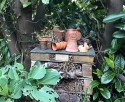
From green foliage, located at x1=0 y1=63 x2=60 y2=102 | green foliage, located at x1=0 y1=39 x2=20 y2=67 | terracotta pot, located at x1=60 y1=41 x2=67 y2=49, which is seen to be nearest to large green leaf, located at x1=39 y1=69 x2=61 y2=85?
green foliage, located at x1=0 y1=63 x2=60 y2=102

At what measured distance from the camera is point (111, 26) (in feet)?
6.35

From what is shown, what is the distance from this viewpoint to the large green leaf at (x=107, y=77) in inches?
68.8

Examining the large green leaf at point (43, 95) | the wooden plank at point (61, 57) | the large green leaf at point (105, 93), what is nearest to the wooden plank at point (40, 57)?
the wooden plank at point (61, 57)

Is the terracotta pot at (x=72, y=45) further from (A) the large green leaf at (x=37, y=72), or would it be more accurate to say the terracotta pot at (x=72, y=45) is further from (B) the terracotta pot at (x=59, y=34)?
(A) the large green leaf at (x=37, y=72)

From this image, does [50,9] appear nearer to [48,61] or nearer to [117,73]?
[48,61]

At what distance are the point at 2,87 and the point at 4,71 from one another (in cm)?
21

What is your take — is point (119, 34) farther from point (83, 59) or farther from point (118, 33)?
point (83, 59)

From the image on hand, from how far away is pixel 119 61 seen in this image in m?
1.82

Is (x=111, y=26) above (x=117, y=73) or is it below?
above

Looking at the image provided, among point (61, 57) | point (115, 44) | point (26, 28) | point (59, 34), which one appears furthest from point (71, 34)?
point (26, 28)

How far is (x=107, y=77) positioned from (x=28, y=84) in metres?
0.63

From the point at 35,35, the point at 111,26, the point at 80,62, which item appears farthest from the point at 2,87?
the point at 111,26

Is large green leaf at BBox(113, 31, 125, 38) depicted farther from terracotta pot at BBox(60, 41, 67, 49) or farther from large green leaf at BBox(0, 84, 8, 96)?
large green leaf at BBox(0, 84, 8, 96)

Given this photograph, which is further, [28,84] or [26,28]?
[26,28]
